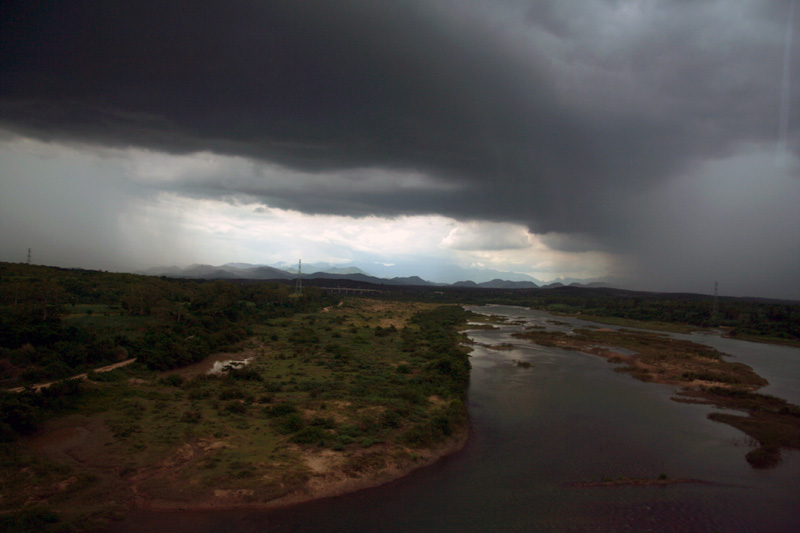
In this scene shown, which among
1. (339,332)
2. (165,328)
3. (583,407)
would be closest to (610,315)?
(339,332)

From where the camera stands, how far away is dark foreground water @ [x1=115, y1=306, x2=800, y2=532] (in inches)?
551

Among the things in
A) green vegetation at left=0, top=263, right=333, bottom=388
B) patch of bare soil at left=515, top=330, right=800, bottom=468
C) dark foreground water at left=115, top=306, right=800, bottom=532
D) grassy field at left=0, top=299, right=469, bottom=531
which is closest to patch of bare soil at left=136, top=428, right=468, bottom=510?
grassy field at left=0, top=299, right=469, bottom=531

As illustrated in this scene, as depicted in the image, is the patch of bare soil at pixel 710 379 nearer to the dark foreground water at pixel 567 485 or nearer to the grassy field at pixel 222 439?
the dark foreground water at pixel 567 485

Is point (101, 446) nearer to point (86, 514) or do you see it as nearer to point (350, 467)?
point (86, 514)

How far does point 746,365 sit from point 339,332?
47.6m

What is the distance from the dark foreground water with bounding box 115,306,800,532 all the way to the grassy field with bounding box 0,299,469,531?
47.4 inches

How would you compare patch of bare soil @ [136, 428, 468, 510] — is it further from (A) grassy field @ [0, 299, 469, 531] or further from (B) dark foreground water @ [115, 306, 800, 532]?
(B) dark foreground water @ [115, 306, 800, 532]

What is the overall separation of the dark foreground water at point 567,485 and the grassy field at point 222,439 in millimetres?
1204

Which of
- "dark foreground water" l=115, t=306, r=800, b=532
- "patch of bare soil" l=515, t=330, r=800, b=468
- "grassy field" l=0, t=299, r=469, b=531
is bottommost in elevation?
"dark foreground water" l=115, t=306, r=800, b=532

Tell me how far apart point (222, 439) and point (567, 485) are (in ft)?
50.6

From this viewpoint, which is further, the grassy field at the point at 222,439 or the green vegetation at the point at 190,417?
the green vegetation at the point at 190,417

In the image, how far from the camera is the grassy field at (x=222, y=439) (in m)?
13.7

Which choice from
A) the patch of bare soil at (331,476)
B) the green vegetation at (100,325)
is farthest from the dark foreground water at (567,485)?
the green vegetation at (100,325)

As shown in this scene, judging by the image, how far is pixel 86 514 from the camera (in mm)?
12297
